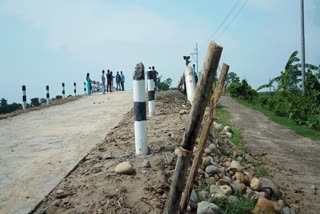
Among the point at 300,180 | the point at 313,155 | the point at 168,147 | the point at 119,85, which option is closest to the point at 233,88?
the point at 119,85

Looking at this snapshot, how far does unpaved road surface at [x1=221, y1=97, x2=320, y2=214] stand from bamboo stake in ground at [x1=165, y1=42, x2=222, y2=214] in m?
3.08

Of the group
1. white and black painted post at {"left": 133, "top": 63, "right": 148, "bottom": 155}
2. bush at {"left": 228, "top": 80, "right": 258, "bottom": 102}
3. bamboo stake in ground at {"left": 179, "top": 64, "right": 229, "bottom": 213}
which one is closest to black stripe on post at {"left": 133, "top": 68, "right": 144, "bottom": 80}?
white and black painted post at {"left": 133, "top": 63, "right": 148, "bottom": 155}

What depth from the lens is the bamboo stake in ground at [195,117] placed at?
278 cm

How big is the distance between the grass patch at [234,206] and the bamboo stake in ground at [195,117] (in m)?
1.19

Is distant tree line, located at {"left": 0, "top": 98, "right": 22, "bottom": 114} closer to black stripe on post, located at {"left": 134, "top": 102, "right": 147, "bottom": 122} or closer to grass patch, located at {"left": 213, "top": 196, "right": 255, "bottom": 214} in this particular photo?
black stripe on post, located at {"left": 134, "top": 102, "right": 147, "bottom": 122}

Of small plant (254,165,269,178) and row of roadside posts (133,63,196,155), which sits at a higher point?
row of roadside posts (133,63,196,155)

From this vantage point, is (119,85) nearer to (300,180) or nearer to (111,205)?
(300,180)

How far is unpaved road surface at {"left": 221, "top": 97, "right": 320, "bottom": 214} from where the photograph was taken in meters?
5.87

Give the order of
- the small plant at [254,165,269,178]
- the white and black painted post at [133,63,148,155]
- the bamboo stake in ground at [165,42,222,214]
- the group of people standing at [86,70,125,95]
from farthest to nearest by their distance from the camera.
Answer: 1. the group of people standing at [86,70,125,95]
2. the small plant at [254,165,269,178]
3. the white and black painted post at [133,63,148,155]
4. the bamboo stake in ground at [165,42,222,214]

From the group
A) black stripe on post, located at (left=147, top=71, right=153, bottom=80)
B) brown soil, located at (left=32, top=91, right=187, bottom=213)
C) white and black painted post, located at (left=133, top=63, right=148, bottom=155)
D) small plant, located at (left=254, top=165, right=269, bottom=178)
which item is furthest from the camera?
black stripe on post, located at (left=147, top=71, right=153, bottom=80)

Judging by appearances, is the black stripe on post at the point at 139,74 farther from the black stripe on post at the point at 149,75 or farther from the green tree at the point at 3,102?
the green tree at the point at 3,102

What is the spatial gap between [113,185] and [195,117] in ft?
4.59

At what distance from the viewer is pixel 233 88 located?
3081cm

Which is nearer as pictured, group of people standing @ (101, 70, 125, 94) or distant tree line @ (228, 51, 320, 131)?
distant tree line @ (228, 51, 320, 131)
